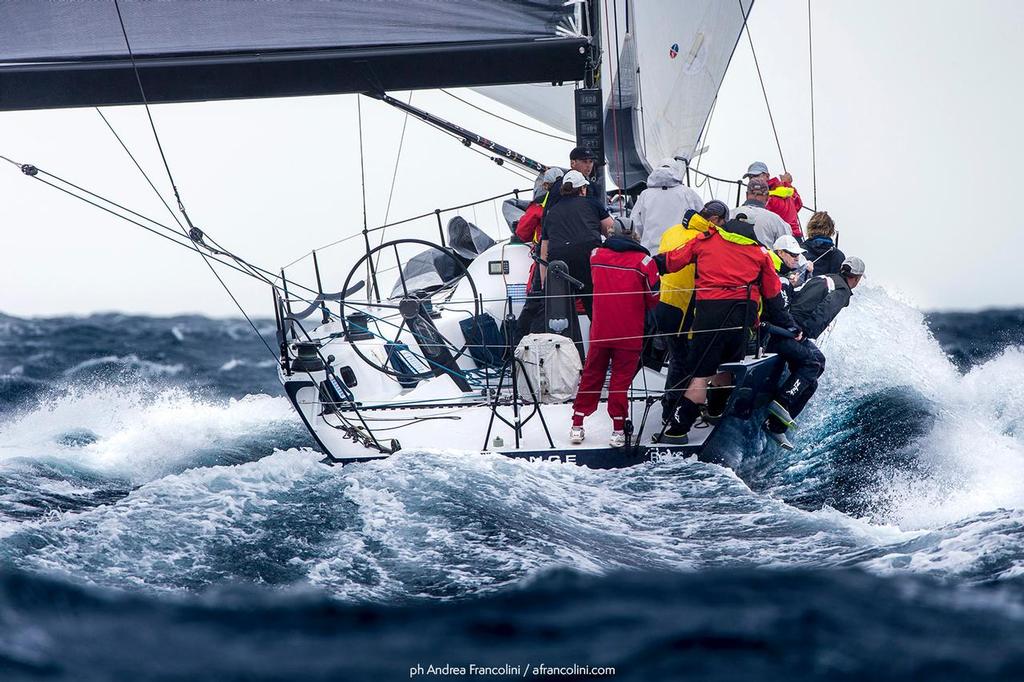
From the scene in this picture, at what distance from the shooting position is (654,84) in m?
9.89

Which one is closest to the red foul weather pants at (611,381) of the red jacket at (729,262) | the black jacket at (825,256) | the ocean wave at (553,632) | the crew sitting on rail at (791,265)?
the red jacket at (729,262)

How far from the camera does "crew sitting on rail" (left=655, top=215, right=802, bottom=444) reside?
6047 mm

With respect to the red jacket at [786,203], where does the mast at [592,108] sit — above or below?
above

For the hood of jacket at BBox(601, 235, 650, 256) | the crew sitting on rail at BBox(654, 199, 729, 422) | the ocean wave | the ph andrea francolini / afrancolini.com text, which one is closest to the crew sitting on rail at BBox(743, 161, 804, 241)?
the crew sitting on rail at BBox(654, 199, 729, 422)

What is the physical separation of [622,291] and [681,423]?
80 cm

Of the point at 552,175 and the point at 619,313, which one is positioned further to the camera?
the point at 552,175

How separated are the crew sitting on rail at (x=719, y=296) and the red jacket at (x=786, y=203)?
2489 mm

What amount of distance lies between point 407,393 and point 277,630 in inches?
160

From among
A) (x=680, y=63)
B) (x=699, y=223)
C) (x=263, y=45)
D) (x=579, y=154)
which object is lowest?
(x=699, y=223)

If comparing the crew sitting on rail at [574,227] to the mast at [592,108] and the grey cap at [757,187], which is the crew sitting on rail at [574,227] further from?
the grey cap at [757,187]

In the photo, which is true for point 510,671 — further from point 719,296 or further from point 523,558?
point 719,296

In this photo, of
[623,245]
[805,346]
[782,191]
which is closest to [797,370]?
[805,346]

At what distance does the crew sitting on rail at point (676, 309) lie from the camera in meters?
6.27

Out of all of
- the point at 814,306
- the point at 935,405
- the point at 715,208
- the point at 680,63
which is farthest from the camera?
the point at 680,63
